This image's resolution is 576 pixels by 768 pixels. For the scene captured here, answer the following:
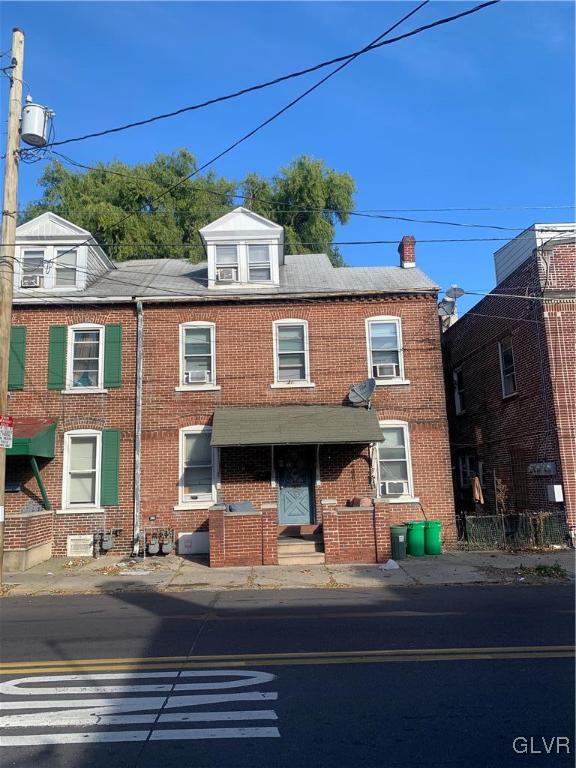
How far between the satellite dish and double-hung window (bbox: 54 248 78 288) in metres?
8.66

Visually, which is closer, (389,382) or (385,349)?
(389,382)

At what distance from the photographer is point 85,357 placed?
15953 millimetres

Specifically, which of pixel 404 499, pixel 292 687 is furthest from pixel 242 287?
pixel 292 687

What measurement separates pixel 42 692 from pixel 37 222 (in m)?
14.6

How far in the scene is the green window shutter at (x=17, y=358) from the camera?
614 inches

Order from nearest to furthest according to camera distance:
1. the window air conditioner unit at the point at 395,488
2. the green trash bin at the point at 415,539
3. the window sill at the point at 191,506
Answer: the green trash bin at the point at 415,539
the window sill at the point at 191,506
the window air conditioner unit at the point at 395,488

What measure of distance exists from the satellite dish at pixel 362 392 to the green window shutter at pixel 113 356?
6.26 metres

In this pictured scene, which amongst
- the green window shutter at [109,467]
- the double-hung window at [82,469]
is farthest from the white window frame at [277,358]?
the double-hung window at [82,469]

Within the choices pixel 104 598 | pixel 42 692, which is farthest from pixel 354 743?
pixel 104 598

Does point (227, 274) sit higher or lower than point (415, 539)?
higher

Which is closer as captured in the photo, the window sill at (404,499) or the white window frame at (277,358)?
the window sill at (404,499)

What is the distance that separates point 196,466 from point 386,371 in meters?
5.73

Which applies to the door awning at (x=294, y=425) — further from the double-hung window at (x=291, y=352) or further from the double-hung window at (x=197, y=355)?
the double-hung window at (x=197, y=355)

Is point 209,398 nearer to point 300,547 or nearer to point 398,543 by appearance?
point 300,547
